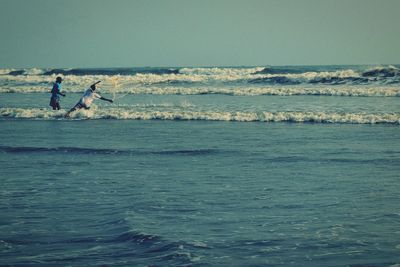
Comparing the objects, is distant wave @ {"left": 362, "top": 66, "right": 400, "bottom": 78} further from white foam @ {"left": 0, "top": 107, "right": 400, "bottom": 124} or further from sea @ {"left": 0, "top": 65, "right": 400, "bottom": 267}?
white foam @ {"left": 0, "top": 107, "right": 400, "bottom": 124}

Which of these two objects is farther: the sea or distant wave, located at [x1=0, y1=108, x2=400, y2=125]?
Result: distant wave, located at [x1=0, y1=108, x2=400, y2=125]

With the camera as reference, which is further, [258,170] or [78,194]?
[258,170]

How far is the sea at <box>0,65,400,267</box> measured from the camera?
24.5 feet

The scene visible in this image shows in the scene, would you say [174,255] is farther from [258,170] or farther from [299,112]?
[299,112]

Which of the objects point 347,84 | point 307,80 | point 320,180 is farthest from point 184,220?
point 307,80

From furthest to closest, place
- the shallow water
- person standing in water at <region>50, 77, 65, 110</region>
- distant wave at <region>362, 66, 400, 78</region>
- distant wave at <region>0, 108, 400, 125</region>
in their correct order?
distant wave at <region>362, 66, 400, 78</region>
person standing in water at <region>50, 77, 65, 110</region>
distant wave at <region>0, 108, 400, 125</region>
the shallow water

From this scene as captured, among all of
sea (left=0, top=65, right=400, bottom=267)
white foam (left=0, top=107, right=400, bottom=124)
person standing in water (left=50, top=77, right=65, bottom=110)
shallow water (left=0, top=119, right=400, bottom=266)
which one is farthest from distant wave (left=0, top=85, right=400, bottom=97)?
shallow water (left=0, top=119, right=400, bottom=266)

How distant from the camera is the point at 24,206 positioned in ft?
32.2

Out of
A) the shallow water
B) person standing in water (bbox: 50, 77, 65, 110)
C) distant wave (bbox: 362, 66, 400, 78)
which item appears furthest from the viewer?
distant wave (bbox: 362, 66, 400, 78)

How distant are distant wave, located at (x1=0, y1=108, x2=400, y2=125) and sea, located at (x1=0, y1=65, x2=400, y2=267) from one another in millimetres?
135

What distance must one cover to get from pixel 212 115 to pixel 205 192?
13.7m

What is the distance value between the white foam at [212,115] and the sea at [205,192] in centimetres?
14

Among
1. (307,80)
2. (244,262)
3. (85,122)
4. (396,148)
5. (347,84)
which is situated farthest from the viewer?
(307,80)

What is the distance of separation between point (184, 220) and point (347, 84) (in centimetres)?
3527
